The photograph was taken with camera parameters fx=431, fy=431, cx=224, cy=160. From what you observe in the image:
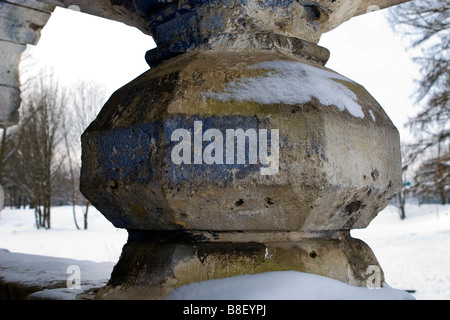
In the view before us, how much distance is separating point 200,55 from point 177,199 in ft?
1.59

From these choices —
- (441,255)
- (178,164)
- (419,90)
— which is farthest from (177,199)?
(419,90)

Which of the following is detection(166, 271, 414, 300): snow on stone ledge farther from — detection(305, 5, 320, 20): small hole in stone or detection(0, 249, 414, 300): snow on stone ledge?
detection(305, 5, 320, 20): small hole in stone

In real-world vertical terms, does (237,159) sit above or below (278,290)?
above

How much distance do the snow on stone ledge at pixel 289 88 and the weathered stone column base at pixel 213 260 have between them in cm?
40

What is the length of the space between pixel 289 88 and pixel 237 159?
0.89 feet

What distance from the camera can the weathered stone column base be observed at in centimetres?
120

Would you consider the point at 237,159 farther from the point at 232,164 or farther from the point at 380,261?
the point at 380,261

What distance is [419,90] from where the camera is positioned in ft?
37.8

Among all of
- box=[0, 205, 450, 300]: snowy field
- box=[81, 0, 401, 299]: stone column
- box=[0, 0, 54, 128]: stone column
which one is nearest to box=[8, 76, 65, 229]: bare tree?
box=[0, 205, 450, 300]: snowy field

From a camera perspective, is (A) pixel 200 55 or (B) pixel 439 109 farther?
(B) pixel 439 109

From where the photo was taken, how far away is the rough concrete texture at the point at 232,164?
1.16 metres

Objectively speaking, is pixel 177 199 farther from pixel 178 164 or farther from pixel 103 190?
pixel 103 190

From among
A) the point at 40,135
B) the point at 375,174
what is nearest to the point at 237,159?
the point at 375,174

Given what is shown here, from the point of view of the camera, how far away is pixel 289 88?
1.24 metres
